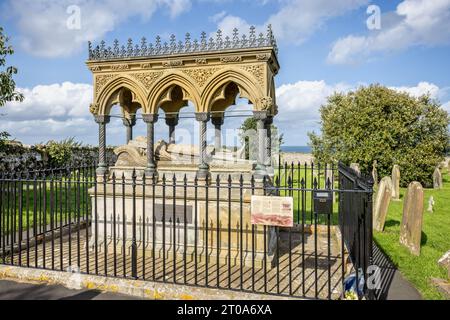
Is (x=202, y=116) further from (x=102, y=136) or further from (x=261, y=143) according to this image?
(x=102, y=136)

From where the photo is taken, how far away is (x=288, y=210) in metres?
4.91

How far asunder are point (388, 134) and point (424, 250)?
1568 centimetres

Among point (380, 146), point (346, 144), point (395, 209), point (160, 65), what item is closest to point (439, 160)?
point (380, 146)

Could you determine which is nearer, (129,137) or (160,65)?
(160,65)

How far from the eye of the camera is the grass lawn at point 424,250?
548 centimetres

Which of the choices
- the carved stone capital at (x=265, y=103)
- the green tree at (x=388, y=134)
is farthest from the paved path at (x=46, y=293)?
the green tree at (x=388, y=134)

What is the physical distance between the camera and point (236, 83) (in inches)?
265

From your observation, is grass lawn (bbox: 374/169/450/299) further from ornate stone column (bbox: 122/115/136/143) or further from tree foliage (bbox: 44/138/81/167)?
tree foliage (bbox: 44/138/81/167)

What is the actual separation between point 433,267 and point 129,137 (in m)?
7.71

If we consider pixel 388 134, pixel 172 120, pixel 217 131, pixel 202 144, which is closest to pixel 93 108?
pixel 172 120

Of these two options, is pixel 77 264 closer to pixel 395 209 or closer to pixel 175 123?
pixel 175 123

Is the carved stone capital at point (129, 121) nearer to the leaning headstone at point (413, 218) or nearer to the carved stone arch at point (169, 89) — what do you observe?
the carved stone arch at point (169, 89)
